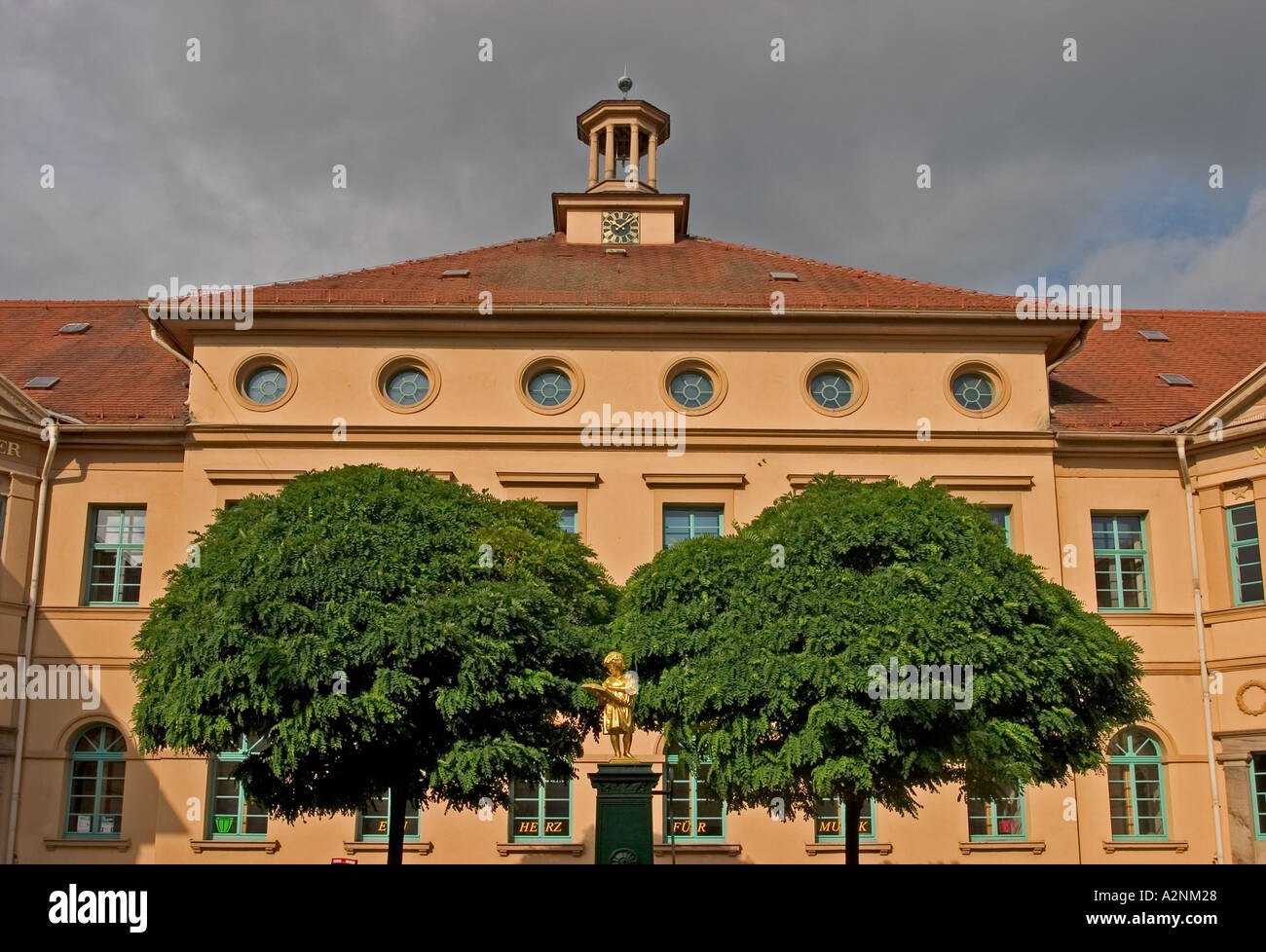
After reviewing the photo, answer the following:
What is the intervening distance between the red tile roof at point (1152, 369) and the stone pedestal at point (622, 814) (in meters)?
13.7

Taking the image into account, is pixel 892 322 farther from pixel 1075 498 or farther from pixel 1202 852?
pixel 1202 852

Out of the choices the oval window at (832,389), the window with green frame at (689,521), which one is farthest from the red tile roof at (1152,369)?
the window with green frame at (689,521)

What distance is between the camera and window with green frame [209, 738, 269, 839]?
24484mm

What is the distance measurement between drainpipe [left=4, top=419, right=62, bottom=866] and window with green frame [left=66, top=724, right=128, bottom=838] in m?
0.92

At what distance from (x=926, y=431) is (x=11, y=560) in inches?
693

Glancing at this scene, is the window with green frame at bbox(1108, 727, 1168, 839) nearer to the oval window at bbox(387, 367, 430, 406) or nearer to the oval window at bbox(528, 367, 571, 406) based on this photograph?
the oval window at bbox(528, 367, 571, 406)

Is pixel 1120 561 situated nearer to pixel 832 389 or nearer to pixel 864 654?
pixel 832 389

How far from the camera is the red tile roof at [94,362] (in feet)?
88.2

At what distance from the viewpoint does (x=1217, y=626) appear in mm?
25547

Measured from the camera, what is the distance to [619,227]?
3256 cm

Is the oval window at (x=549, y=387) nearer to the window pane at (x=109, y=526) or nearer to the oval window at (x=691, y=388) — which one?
the oval window at (x=691, y=388)

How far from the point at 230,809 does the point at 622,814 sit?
1072 centimetres
